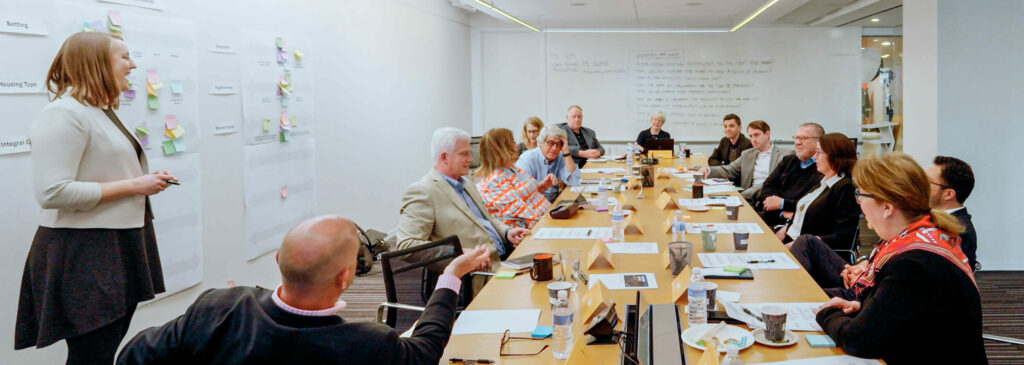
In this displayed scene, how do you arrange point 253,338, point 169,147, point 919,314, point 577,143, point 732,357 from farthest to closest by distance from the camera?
1. point 577,143
2. point 169,147
3. point 919,314
4. point 732,357
5. point 253,338

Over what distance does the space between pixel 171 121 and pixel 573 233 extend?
2.10 m

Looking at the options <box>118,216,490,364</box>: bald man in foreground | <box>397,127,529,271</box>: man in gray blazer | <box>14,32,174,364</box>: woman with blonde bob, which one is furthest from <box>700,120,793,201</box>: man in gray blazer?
<box>118,216,490,364</box>: bald man in foreground

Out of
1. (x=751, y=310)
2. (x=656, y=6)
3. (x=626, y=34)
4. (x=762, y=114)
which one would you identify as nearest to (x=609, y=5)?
(x=656, y=6)

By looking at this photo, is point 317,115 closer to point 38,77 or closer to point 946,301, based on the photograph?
point 38,77

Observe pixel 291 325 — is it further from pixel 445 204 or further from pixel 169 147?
pixel 169 147

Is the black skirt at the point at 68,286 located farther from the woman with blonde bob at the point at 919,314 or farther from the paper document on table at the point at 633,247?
the woman with blonde bob at the point at 919,314

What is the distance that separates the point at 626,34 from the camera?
1013 centimetres

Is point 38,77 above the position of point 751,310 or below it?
above

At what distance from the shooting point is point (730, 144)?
762cm

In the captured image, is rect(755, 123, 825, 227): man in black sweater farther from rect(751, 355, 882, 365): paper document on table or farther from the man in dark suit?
rect(751, 355, 882, 365): paper document on table

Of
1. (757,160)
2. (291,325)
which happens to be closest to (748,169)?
(757,160)

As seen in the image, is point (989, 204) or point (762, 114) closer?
point (989, 204)

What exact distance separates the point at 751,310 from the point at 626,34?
8439 millimetres

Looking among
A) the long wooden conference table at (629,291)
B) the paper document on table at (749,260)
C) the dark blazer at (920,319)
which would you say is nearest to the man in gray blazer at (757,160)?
the long wooden conference table at (629,291)
